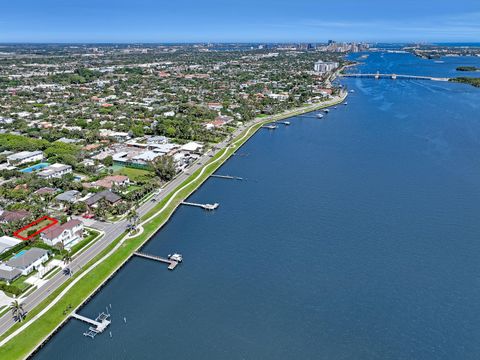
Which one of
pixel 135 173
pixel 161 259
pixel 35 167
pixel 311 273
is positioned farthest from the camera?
pixel 35 167

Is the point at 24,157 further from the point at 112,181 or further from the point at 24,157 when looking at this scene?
the point at 112,181

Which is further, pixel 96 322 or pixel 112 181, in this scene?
pixel 112 181

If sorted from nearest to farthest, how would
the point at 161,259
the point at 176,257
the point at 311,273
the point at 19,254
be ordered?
the point at 311,273 < the point at 19,254 < the point at 176,257 < the point at 161,259

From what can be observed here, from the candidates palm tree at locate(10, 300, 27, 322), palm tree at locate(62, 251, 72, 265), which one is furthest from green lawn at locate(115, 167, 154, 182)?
palm tree at locate(10, 300, 27, 322)

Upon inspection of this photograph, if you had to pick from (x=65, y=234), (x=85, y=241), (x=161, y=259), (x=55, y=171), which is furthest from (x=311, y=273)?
(x=55, y=171)

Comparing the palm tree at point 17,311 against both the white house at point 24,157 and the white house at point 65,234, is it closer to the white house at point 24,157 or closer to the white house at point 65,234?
the white house at point 65,234

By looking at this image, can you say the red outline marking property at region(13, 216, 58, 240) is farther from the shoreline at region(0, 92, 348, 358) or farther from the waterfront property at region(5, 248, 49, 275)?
the shoreline at region(0, 92, 348, 358)
